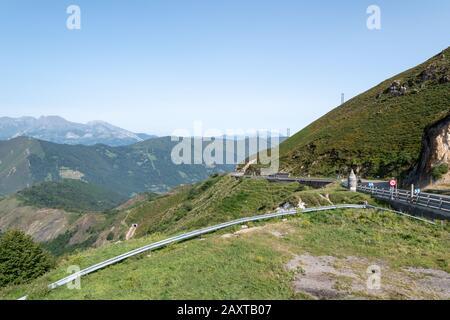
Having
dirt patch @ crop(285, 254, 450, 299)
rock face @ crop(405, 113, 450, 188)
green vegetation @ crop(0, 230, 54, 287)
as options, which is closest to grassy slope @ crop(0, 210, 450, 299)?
dirt patch @ crop(285, 254, 450, 299)

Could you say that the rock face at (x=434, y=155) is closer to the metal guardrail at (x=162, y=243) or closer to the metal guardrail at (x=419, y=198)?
the metal guardrail at (x=419, y=198)

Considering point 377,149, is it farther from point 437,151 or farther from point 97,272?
point 97,272

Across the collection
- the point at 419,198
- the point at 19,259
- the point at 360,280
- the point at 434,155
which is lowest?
the point at 19,259

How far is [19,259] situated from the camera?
30.6m

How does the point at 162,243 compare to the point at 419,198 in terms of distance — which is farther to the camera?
the point at 419,198

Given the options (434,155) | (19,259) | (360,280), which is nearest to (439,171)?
(434,155)

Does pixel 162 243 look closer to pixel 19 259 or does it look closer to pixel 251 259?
pixel 251 259

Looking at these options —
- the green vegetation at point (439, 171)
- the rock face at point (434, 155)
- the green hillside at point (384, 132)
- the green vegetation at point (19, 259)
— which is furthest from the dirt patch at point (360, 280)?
the green hillside at point (384, 132)

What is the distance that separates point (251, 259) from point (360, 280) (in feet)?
12.1

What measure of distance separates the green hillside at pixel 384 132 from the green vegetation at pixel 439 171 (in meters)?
14.5

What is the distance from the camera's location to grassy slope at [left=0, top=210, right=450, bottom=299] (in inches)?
409

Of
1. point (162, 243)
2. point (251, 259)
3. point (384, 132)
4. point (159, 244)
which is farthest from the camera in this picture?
point (384, 132)

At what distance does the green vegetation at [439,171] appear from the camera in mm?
36531
